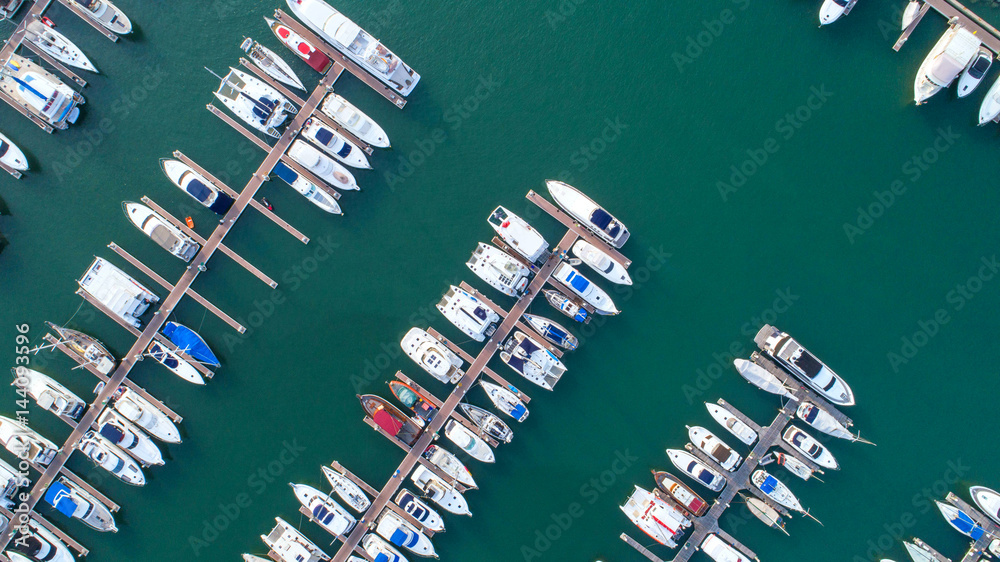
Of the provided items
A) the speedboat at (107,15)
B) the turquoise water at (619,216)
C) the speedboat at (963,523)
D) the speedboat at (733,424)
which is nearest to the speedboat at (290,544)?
the turquoise water at (619,216)

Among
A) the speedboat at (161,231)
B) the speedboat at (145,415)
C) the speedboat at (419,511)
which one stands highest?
the speedboat at (161,231)

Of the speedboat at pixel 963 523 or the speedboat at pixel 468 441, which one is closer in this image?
the speedboat at pixel 468 441

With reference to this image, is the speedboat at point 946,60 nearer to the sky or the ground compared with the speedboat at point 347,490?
nearer to the sky

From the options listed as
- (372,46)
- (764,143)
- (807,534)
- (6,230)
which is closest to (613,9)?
(764,143)

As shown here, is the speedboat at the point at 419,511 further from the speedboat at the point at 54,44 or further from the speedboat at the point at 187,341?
the speedboat at the point at 54,44

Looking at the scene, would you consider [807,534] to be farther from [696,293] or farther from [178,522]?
[178,522]
